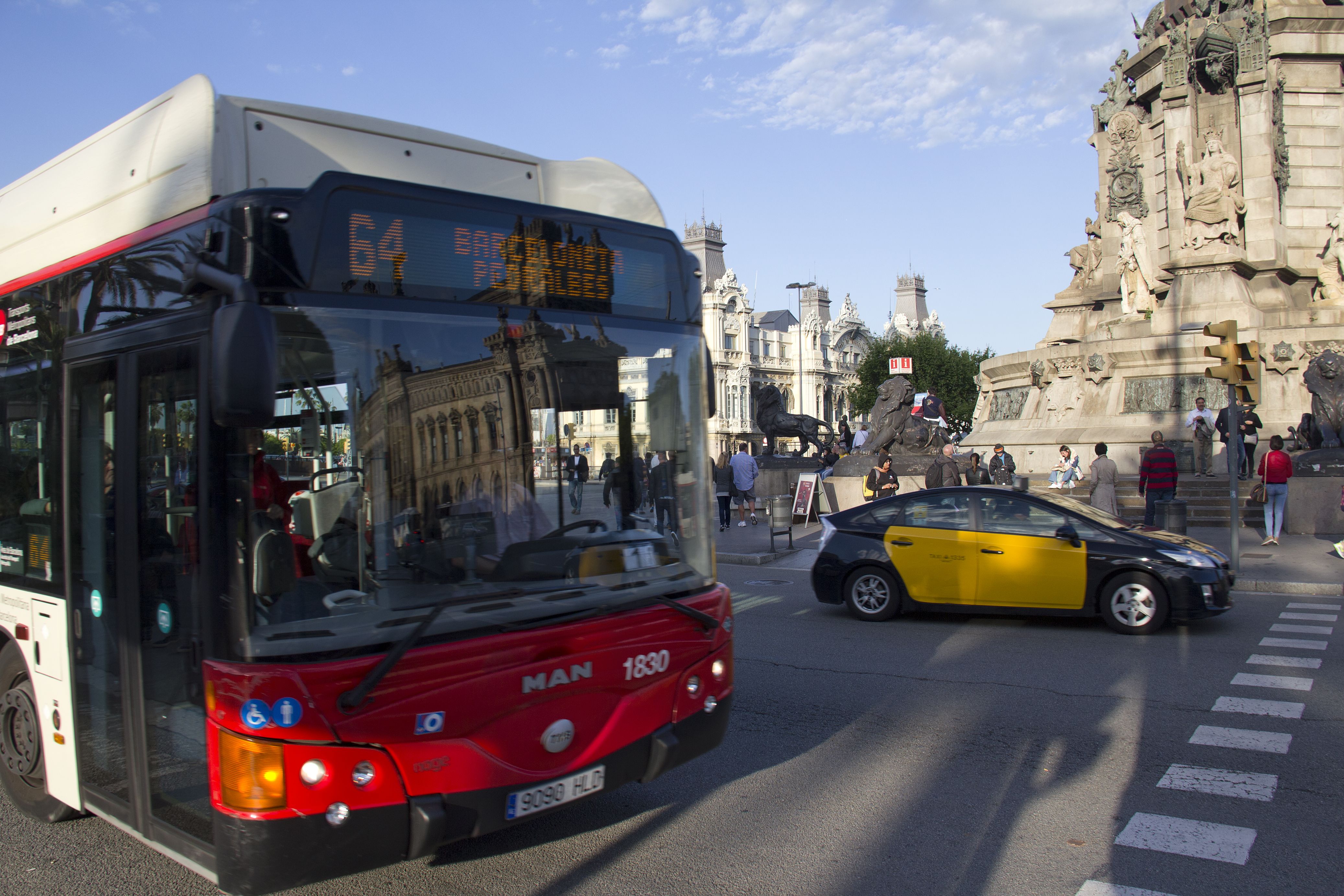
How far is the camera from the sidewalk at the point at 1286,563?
11.5 meters

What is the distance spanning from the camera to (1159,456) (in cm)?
1552

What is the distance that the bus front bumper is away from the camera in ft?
10.4

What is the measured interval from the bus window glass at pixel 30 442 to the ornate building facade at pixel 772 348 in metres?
79.5

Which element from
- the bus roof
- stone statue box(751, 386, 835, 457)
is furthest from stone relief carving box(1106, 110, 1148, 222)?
the bus roof

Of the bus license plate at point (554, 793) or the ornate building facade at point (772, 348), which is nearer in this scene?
the bus license plate at point (554, 793)

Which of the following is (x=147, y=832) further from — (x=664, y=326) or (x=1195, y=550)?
(x=1195, y=550)

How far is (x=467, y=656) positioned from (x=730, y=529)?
17.6 m

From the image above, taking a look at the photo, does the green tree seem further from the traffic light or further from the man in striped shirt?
the traffic light

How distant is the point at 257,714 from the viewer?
3.11 metres

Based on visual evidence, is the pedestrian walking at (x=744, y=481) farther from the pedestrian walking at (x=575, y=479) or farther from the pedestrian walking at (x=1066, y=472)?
the pedestrian walking at (x=575, y=479)

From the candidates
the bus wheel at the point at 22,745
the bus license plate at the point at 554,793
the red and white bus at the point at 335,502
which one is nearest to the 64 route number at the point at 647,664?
the red and white bus at the point at 335,502

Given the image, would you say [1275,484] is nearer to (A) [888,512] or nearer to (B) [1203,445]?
(B) [1203,445]

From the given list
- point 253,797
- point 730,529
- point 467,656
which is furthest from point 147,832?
point 730,529

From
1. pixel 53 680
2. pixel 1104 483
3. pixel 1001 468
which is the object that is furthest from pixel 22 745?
pixel 1001 468
